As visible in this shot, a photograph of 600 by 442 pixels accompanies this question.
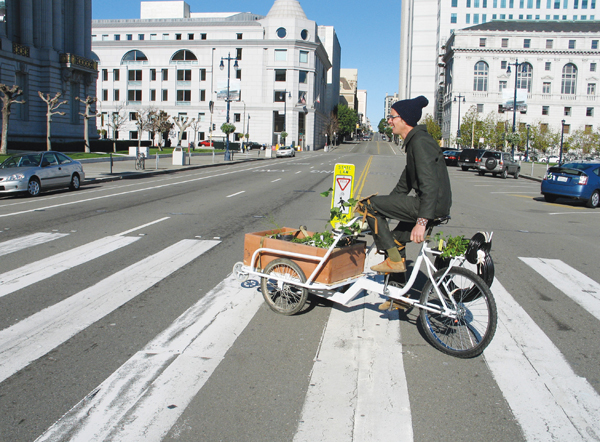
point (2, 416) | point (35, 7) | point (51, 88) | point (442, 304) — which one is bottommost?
point (2, 416)

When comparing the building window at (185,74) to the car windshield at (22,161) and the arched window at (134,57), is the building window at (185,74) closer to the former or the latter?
the arched window at (134,57)

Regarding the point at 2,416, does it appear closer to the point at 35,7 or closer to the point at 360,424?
the point at 360,424

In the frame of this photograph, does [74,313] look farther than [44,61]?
No

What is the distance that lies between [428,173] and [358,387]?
6.40 ft

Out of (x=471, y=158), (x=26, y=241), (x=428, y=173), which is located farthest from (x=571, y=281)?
(x=471, y=158)

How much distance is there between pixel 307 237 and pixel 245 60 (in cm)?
9734

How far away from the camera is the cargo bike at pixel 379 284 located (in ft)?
15.1

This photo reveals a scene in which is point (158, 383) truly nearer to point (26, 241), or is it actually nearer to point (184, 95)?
point (26, 241)

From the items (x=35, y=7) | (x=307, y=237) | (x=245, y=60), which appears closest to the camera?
(x=307, y=237)

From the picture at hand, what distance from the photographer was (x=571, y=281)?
755cm

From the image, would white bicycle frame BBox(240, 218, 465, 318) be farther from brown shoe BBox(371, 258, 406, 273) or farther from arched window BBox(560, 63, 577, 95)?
arched window BBox(560, 63, 577, 95)

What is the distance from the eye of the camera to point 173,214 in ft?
44.0

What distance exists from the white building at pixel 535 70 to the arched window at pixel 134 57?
5743cm

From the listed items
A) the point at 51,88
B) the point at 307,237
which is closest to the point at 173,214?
the point at 307,237
